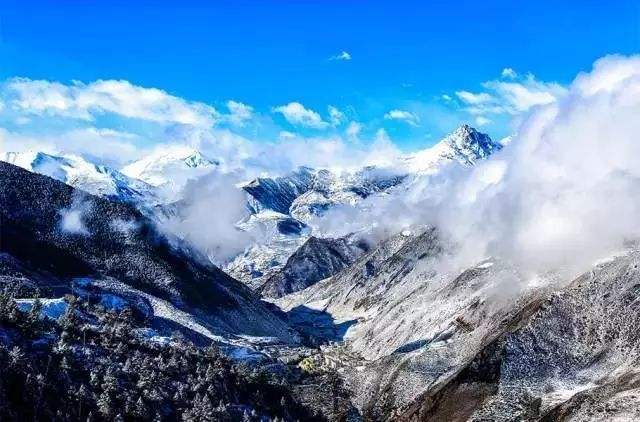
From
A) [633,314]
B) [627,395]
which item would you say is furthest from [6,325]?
[633,314]

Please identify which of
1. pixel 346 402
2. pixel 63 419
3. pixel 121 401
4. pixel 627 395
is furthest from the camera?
pixel 346 402

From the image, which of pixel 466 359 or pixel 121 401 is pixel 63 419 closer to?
pixel 121 401

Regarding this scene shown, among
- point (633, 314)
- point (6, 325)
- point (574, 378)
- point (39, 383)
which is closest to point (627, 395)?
point (574, 378)

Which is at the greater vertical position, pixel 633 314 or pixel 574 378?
pixel 633 314

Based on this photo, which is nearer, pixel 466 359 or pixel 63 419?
pixel 63 419

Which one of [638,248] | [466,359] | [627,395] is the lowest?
[627,395]

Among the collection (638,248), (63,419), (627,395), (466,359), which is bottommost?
(63,419)

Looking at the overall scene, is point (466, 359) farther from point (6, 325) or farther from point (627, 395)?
point (6, 325)

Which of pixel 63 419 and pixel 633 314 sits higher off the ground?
pixel 633 314

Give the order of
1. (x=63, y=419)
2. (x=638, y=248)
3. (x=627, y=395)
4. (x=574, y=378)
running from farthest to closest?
(x=638, y=248) → (x=574, y=378) → (x=627, y=395) → (x=63, y=419)
